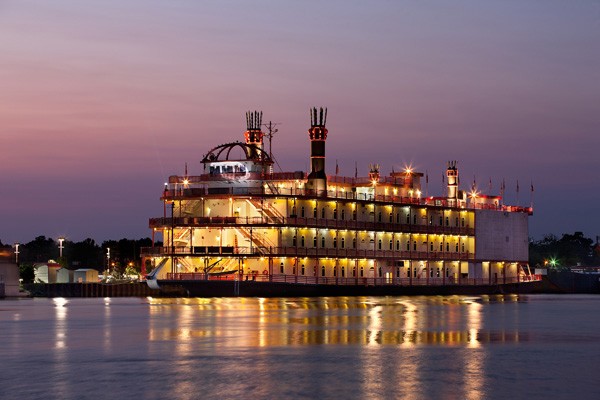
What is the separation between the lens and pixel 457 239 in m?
126

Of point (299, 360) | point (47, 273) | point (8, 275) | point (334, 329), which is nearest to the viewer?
point (299, 360)

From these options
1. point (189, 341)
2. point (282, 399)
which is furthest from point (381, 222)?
point (282, 399)

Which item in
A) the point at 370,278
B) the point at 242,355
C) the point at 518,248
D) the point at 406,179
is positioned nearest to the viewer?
the point at 242,355

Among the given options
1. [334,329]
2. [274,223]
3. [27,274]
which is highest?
[274,223]

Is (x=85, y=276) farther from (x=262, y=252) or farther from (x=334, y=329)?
(x=334, y=329)

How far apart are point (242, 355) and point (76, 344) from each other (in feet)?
25.4

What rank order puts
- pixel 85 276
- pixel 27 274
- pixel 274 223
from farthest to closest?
pixel 85 276, pixel 27 274, pixel 274 223

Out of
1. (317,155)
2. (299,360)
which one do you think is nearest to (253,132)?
(317,155)

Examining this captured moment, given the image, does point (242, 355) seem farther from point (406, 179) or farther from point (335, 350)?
point (406, 179)

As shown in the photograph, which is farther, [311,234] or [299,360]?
[311,234]

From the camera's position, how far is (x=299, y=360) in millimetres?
32469

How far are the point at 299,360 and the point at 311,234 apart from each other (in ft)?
245

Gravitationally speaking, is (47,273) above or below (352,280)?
above

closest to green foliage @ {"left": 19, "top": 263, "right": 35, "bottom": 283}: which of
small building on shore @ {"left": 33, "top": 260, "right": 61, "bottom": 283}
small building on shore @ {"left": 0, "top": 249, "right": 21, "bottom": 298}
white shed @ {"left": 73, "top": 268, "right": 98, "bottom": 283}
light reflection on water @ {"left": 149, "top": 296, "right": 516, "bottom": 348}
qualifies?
small building on shore @ {"left": 33, "top": 260, "right": 61, "bottom": 283}
